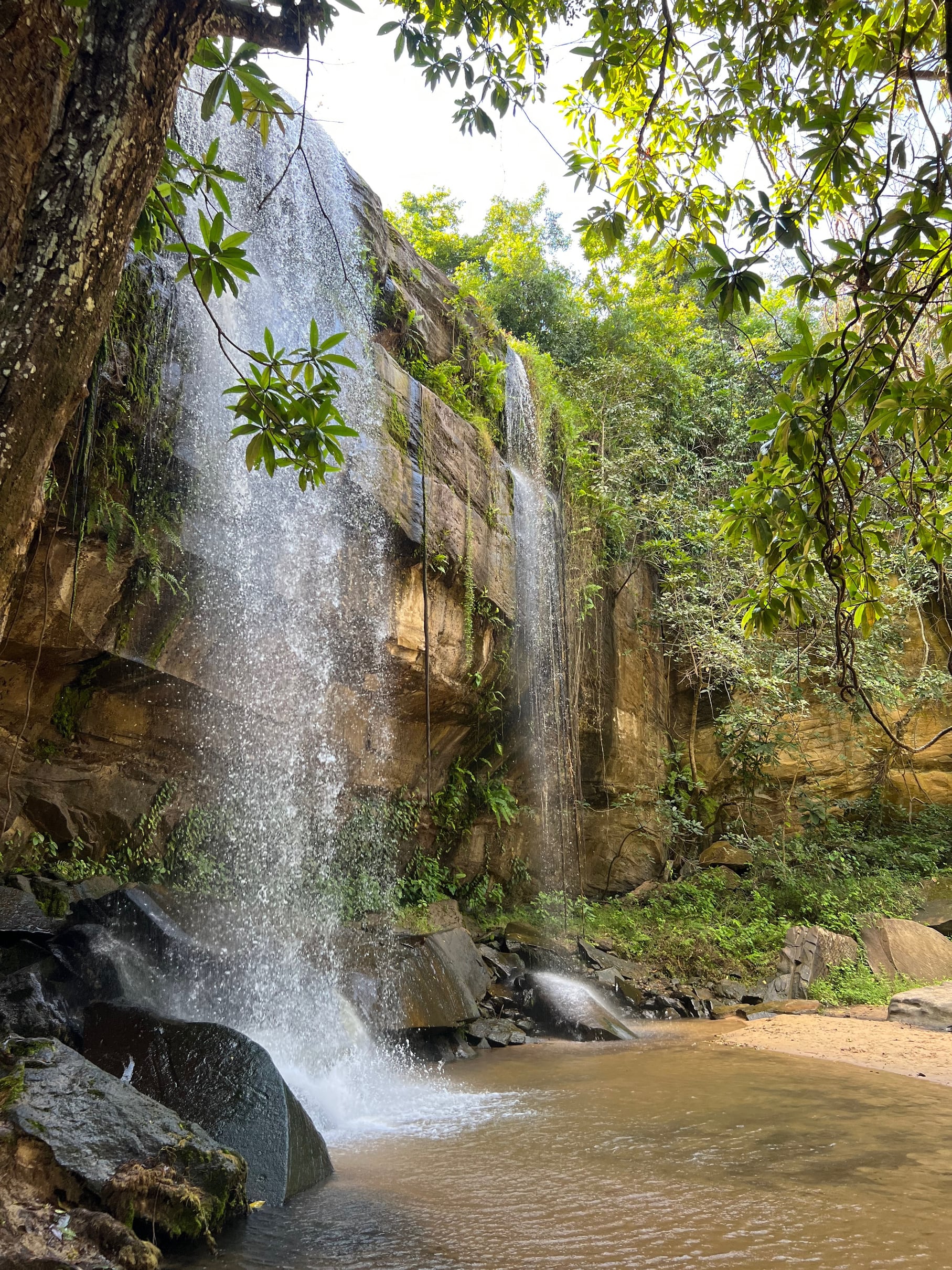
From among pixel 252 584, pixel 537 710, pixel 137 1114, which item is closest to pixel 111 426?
pixel 252 584

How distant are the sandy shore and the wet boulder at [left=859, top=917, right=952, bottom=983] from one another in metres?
1.44

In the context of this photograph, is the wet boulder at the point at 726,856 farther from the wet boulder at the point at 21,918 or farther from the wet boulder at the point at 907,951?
the wet boulder at the point at 21,918

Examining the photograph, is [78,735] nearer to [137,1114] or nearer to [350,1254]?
[137,1114]

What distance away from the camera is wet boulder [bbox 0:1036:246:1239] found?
9.33ft

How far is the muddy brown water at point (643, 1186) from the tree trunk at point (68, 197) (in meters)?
2.81

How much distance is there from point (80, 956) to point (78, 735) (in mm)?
2488

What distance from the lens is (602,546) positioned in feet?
45.7

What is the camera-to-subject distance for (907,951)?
33.6 ft

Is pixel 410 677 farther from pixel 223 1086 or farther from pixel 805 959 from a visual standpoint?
pixel 805 959

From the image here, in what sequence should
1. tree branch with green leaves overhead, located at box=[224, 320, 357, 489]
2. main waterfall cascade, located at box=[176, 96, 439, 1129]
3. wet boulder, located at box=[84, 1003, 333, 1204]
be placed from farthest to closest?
main waterfall cascade, located at box=[176, 96, 439, 1129] → wet boulder, located at box=[84, 1003, 333, 1204] → tree branch with green leaves overhead, located at box=[224, 320, 357, 489]

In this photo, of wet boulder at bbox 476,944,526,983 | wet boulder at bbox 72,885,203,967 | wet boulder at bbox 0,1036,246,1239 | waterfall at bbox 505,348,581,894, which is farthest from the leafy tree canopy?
wet boulder at bbox 0,1036,246,1239

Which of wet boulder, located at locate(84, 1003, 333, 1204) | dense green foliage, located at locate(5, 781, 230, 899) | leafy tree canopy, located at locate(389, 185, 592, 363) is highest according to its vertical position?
leafy tree canopy, located at locate(389, 185, 592, 363)

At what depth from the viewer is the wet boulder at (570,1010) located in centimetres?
815

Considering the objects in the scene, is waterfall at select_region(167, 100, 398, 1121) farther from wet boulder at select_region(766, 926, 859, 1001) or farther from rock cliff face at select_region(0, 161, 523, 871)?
wet boulder at select_region(766, 926, 859, 1001)
